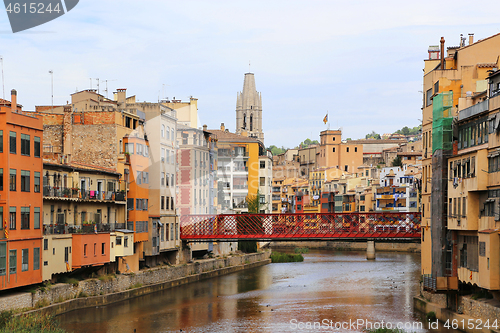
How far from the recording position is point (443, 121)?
114 ft

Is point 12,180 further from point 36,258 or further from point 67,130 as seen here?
point 67,130

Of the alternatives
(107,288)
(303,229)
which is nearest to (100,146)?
(107,288)

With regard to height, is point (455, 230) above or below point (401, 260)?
above

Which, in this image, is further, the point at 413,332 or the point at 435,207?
the point at 435,207

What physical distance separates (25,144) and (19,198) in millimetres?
2783

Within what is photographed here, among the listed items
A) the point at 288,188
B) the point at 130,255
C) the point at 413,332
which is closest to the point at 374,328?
the point at 413,332

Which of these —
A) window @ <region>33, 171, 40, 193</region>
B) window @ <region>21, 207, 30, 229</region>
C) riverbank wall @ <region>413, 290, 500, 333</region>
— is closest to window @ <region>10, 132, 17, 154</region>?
window @ <region>33, 171, 40, 193</region>

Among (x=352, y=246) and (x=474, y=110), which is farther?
(x=352, y=246)

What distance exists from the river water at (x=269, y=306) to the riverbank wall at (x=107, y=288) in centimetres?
63

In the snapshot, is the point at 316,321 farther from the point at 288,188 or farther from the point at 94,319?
the point at 288,188

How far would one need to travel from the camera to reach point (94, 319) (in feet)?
120

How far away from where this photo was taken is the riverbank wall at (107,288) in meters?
33.8

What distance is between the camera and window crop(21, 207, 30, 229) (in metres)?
34.1

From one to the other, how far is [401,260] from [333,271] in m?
18.6
